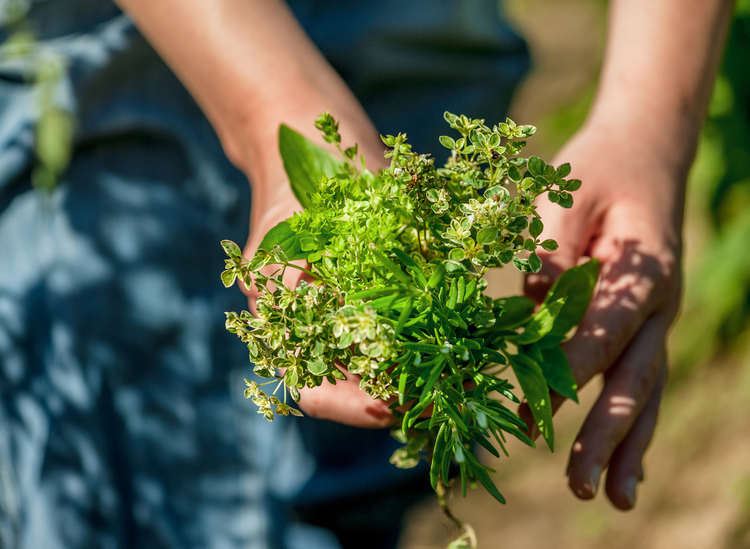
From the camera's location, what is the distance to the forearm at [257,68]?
1.05m

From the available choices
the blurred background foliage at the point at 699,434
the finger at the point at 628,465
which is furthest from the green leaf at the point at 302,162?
the blurred background foliage at the point at 699,434

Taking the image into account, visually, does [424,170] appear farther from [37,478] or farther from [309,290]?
[37,478]

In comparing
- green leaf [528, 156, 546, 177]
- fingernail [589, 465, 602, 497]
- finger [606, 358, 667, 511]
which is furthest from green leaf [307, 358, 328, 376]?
finger [606, 358, 667, 511]

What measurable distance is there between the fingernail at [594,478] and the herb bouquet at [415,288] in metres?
0.22

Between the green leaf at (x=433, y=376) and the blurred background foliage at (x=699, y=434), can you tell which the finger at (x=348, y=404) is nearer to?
the green leaf at (x=433, y=376)

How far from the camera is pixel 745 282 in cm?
289

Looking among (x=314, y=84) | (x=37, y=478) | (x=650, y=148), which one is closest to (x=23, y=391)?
(x=37, y=478)

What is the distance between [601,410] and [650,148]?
1.65ft

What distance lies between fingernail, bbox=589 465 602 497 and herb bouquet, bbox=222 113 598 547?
219 millimetres

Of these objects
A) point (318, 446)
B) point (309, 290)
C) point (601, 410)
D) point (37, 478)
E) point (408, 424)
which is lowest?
point (318, 446)

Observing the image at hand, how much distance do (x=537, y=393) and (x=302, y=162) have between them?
479mm

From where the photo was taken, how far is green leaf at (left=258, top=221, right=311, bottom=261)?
2.49ft

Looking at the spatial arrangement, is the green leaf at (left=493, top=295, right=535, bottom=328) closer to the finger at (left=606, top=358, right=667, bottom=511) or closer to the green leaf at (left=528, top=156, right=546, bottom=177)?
the green leaf at (left=528, top=156, right=546, bottom=177)

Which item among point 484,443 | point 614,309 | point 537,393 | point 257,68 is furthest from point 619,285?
point 257,68
